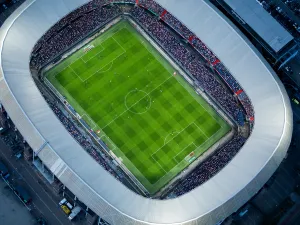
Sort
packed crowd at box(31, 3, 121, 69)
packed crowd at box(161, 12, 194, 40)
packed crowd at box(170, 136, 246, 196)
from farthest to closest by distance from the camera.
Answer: packed crowd at box(161, 12, 194, 40) < packed crowd at box(31, 3, 121, 69) < packed crowd at box(170, 136, 246, 196)

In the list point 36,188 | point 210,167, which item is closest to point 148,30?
point 210,167

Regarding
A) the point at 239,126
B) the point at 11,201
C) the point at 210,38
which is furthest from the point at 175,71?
the point at 11,201

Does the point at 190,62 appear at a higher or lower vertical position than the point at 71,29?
lower

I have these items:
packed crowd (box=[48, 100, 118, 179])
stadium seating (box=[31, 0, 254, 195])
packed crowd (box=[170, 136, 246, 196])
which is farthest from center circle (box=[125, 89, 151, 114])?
packed crowd (box=[170, 136, 246, 196])

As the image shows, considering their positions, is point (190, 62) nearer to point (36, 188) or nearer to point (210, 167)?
point (210, 167)

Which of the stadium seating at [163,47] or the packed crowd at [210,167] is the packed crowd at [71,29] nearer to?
the stadium seating at [163,47]

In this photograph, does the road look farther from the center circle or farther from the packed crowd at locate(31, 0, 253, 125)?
the center circle
